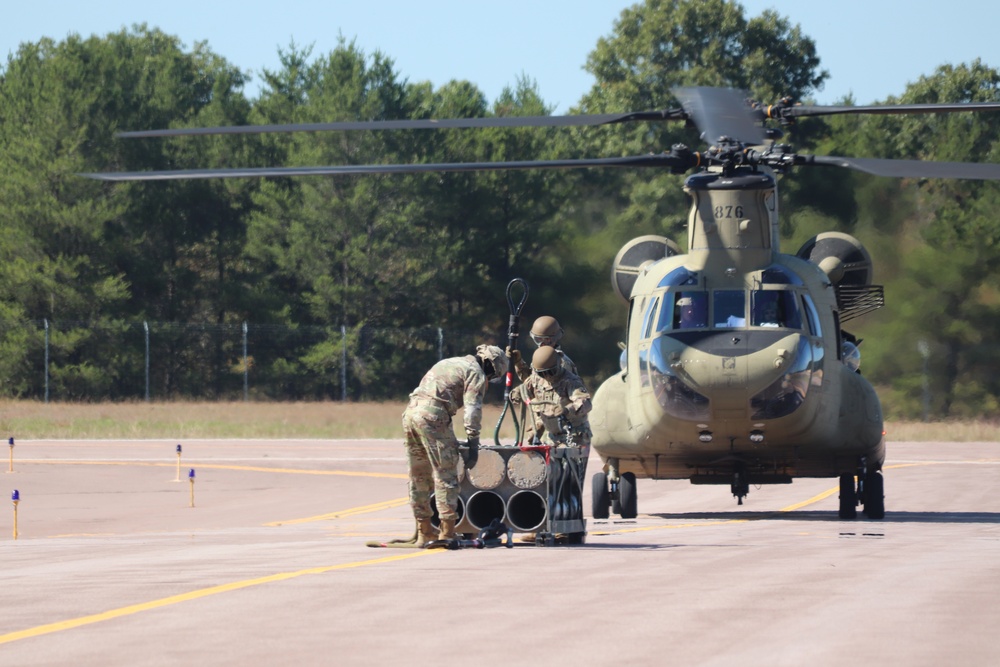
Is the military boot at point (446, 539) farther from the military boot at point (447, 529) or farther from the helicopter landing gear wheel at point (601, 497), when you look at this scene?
the helicopter landing gear wheel at point (601, 497)

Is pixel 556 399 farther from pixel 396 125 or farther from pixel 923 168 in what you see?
pixel 923 168

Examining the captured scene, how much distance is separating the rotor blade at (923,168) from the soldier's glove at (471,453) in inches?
168

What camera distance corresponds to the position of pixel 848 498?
19.0 meters

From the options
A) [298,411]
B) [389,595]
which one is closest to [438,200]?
Answer: [298,411]

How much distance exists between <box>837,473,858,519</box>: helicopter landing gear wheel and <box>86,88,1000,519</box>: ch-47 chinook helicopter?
0.02m

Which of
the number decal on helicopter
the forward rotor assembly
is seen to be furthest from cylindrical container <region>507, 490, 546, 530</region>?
the number decal on helicopter

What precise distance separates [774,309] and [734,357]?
37.6 inches

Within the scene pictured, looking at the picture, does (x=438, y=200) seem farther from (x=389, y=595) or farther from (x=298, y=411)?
(x=389, y=595)

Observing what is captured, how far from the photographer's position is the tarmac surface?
7.61 meters

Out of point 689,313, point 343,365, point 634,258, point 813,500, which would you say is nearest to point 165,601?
point 689,313

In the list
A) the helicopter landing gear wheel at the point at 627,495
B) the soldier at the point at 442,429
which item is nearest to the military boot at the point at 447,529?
the soldier at the point at 442,429

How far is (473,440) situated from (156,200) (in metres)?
53.1

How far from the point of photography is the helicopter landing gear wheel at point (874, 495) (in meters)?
19.0

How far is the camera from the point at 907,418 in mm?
46656
